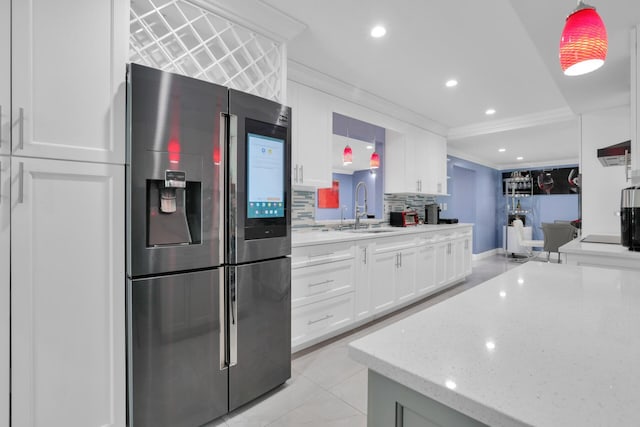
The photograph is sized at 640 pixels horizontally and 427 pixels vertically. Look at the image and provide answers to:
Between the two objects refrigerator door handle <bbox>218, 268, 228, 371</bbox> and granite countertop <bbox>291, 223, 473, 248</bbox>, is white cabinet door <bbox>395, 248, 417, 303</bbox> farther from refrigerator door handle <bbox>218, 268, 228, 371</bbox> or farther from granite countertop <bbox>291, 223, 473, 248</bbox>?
refrigerator door handle <bbox>218, 268, 228, 371</bbox>

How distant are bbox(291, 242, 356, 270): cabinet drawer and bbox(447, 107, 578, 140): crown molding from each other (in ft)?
10.8

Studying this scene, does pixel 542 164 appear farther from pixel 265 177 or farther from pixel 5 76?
pixel 5 76

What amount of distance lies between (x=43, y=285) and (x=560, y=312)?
1766 millimetres

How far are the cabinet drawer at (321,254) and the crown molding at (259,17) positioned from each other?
152cm

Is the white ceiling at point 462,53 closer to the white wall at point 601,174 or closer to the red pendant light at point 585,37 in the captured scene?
the white wall at point 601,174

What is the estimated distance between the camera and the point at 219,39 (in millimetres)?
1886

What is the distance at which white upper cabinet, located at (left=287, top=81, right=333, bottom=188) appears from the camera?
8.98 feet

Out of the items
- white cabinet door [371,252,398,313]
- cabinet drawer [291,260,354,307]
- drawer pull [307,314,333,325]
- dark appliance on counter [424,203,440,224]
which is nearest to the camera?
cabinet drawer [291,260,354,307]

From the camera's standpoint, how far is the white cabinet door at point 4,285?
1.13 m

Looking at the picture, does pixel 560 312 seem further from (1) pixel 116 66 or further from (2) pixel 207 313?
(1) pixel 116 66

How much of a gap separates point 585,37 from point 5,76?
2.13m

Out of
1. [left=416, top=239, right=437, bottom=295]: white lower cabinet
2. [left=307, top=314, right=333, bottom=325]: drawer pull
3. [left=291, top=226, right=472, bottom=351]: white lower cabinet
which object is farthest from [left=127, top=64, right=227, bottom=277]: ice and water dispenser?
[left=416, top=239, right=437, bottom=295]: white lower cabinet

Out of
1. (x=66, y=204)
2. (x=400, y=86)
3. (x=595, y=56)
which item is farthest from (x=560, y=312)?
(x=400, y=86)

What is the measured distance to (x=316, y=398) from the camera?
1.88 meters
